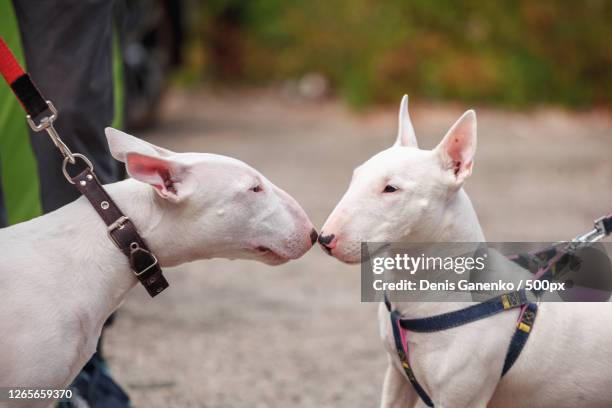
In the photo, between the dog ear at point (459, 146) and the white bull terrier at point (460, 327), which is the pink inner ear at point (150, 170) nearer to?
the white bull terrier at point (460, 327)

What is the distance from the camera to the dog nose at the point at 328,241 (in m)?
2.57

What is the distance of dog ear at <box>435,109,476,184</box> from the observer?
263 cm

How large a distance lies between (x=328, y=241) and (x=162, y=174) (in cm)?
51

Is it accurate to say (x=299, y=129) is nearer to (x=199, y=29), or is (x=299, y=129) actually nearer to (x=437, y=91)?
(x=437, y=91)

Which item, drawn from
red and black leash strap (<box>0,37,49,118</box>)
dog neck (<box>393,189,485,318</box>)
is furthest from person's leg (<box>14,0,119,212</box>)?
dog neck (<box>393,189,485,318</box>)

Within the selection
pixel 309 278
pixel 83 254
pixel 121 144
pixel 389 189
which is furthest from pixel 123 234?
pixel 309 278

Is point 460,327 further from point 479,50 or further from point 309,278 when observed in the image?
point 479,50

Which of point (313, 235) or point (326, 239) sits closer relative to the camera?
point (326, 239)

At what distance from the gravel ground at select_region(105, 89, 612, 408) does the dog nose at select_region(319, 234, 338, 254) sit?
4.17 ft

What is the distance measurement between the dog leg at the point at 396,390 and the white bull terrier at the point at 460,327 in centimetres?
15

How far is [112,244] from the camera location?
100 inches

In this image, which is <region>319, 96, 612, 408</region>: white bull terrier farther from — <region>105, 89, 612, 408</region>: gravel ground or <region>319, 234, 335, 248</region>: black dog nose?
<region>105, 89, 612, 408</region>: gravel ground

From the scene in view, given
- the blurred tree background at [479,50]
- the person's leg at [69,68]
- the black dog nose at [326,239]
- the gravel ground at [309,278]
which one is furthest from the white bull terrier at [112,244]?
the blurred tree background at [479,50]

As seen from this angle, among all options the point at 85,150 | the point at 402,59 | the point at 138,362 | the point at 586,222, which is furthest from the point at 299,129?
the point at 85,150
